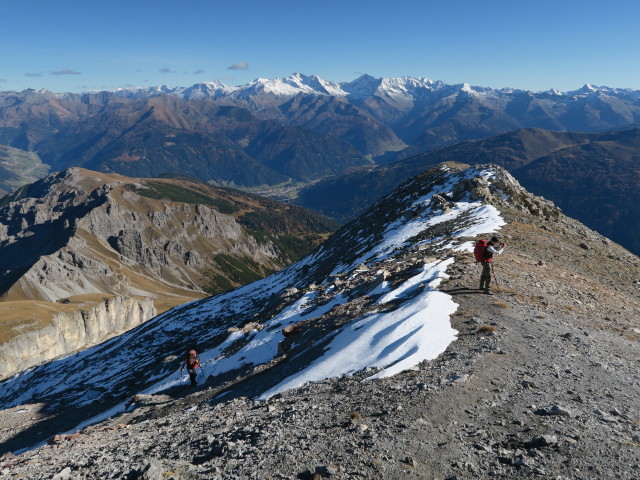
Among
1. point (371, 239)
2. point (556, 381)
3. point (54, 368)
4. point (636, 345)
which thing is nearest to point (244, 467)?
point (556, 381)

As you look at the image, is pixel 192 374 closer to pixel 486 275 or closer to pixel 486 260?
pixel 486 275

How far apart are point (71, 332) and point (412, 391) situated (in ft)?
421

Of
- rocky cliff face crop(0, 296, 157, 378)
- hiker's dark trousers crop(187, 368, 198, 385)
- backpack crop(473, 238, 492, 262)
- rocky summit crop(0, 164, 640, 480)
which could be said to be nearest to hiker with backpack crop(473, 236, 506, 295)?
backpack crop(473, 238, 492, 262)

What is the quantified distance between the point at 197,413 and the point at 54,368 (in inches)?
2529

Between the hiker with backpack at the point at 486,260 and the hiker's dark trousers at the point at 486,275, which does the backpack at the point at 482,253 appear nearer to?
the hiker with backpack at the point at 486,260

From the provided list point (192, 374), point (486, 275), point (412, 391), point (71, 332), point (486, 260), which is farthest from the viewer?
point (71, 332)

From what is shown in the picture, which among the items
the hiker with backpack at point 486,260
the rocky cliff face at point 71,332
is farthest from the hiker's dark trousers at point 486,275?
the rocky cliff face at point 71,332

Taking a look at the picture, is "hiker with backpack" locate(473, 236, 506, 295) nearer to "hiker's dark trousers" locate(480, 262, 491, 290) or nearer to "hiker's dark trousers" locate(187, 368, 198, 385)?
"hiker's dark trousers" locate(480, 262, 491, 290)

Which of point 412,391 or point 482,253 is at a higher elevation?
point 482,253

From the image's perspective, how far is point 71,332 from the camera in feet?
381

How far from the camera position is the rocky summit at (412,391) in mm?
10164

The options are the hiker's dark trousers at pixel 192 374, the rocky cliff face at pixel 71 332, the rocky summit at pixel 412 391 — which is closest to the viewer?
the rocky summit at pixel 412 391

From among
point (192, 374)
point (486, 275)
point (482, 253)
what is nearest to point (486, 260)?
point (482, 253)

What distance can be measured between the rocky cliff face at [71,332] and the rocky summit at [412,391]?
2902 inches
